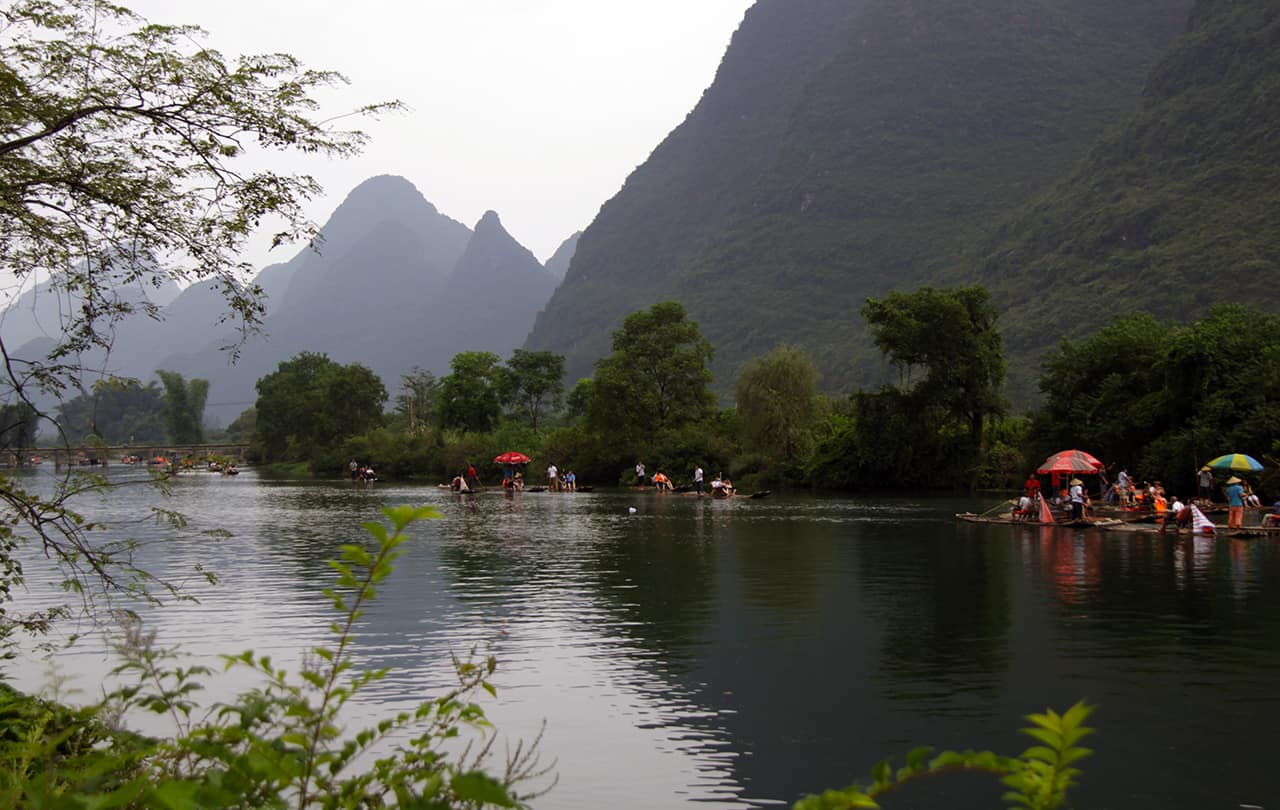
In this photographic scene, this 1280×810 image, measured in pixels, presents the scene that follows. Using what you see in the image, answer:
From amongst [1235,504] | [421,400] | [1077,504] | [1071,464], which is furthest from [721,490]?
[421,400]

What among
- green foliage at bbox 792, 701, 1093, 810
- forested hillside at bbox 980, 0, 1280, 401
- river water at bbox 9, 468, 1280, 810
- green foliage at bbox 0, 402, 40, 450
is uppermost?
forested hillside at bbox 980, 0, 1280, 401

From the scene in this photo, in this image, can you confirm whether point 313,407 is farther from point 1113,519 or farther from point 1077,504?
point 1077,504

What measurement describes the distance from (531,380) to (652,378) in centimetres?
3268

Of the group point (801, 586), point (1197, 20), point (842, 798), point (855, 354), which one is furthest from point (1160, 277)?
point (842, 798)

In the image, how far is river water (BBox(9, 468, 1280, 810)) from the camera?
10.8 m

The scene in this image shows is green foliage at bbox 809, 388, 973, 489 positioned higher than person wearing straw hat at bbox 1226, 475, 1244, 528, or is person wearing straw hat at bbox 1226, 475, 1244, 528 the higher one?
green foliage at bbox 809, 388, 973, 489

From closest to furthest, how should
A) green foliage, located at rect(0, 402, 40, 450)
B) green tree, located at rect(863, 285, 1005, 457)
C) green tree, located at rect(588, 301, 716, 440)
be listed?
green foliage, located at rect(0, 402, 40, 450) < green tree, located at rect(863, 285, 1005, 457) < green tree, located at rect(588, 301, 716, 440)

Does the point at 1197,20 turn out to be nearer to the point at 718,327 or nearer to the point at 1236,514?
the point at 718,327

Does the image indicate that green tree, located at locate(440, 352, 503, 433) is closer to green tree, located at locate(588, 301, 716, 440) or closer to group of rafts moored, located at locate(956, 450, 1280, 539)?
green tree, located at locate(588, 301, 716, 440)

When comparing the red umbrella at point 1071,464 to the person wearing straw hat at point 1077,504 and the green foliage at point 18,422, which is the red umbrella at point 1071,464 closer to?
the person wearing straw hat at point 1077,504

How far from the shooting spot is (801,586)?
23500mm

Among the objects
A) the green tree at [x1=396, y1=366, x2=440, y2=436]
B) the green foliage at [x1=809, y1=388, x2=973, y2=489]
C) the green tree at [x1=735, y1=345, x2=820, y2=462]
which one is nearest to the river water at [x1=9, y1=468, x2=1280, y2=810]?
the green foliage at [x1=809, y1=388, x2=973, y2=489]

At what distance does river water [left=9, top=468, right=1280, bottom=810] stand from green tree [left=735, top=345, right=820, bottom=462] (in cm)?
3948

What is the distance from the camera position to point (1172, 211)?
390ft
